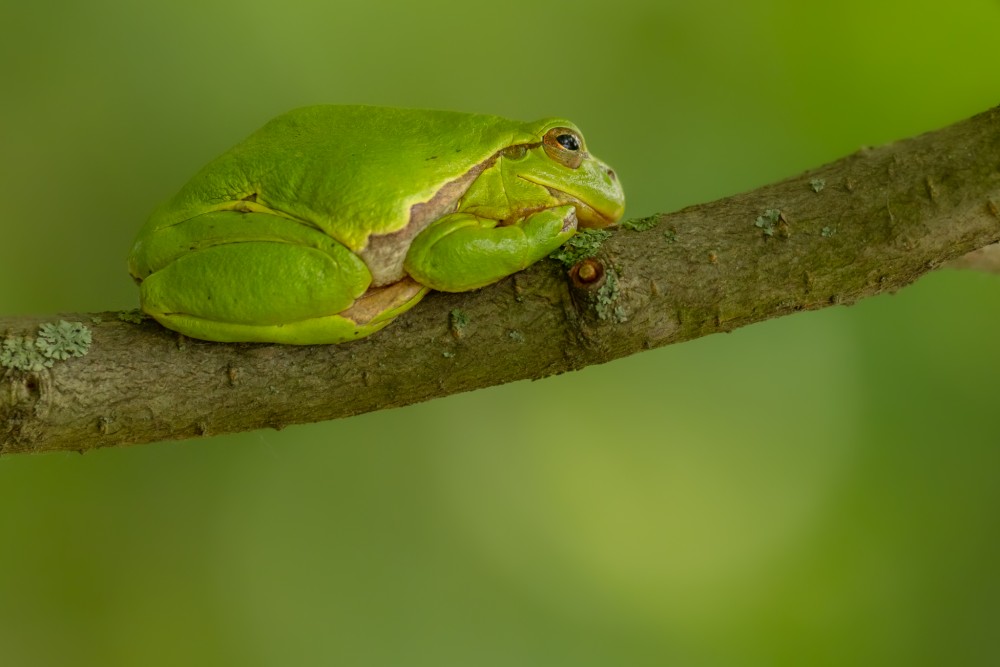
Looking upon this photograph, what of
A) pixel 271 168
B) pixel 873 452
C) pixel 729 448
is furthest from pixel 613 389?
pixel 271 168

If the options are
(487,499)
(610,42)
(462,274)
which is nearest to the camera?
(462,274)

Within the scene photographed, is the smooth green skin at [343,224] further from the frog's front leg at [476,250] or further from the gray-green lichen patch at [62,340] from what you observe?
the gray-green lichen patch at [62,340]

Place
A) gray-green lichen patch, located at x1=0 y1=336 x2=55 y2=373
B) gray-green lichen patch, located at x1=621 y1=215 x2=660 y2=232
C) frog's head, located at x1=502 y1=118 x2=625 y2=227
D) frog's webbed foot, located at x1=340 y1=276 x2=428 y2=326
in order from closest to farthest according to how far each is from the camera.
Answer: gray-green lichen patch, located at x1=0 y1=336 x2=55 y2=373 < frog's webbed foot, located at x1=340 y1=276 x2=428 y2=326 < gray-green lichen patch, located at x1=621 y1=215 x2=660 y2=232 < frog's head, located at x1=502 y1=118 x2=625 y2=227

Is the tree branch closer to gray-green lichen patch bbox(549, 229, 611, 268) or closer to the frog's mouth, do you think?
gray-green lichen patch bbox(549, 229, 611, 268)

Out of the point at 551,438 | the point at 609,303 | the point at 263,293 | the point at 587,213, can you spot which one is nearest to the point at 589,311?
the point at 609,303

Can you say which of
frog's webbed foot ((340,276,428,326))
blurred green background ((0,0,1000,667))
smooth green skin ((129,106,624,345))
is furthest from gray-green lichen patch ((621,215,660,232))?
blurred green background ((0,0,1000,667))

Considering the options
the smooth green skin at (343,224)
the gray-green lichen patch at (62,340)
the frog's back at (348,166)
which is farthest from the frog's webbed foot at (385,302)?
the gray-green lichen patch at (62,340)

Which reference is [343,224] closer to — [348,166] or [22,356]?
[348,166]

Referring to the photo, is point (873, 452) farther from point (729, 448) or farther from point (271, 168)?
point (271, 168)
